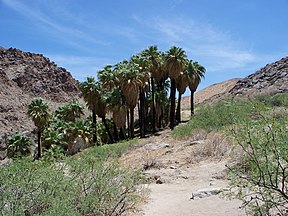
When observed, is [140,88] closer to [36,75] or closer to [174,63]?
[174,63]

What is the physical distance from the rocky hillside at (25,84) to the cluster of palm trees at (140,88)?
36.8 metres

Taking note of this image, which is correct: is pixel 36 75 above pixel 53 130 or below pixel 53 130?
above

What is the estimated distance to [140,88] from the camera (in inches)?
1535

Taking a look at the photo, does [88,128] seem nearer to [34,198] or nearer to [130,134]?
[130,134]

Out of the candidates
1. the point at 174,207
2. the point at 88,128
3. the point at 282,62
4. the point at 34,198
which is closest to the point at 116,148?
the point at 88,128

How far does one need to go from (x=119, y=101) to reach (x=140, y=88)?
2827 mm

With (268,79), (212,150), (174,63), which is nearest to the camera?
(212,150)

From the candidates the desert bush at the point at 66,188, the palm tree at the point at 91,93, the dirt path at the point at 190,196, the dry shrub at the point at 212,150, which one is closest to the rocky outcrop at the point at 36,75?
the palm tree at the point at 91,93

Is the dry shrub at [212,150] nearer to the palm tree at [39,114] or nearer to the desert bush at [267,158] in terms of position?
the desert bush at [267,158]

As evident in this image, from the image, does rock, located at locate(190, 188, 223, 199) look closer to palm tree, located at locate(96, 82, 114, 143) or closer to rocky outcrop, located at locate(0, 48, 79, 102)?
palm tree, located at locate(96, 82, 114, 143)

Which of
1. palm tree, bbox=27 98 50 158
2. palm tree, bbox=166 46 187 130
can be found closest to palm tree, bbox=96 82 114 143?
palm tree, bbox=27 98 50 158

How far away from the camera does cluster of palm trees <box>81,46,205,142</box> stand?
37531 millimetres

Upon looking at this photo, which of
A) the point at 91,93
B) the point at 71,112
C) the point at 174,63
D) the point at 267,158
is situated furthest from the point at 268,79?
the point at 267,158

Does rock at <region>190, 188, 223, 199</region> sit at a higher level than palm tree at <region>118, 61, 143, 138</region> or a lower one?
lower
